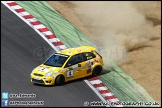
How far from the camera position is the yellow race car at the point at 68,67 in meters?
21.9

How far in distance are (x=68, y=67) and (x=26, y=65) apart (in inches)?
Answer: 97.6

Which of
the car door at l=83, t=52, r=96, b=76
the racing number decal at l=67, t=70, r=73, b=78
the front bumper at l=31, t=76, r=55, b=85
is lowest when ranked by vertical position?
the front bumper at l=31, t=76, r=55, b=85

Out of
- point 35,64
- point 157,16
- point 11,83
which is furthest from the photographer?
point 157,16

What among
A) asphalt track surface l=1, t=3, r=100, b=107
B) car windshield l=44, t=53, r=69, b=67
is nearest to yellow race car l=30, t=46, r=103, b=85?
car windshield l=44, t=53, r=69, b=67

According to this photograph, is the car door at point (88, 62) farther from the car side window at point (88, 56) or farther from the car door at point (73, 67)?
the car door at point (73, 67)

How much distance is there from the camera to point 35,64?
2406 centimetres

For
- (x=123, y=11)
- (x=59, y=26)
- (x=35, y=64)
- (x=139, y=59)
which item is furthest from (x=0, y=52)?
(x=123, y=11)

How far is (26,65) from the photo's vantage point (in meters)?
23.8

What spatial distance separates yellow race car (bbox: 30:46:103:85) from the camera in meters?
21.9

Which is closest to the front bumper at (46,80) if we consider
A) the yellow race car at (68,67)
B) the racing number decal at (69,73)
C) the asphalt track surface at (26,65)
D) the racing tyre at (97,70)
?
the yellow race car at (68,67)

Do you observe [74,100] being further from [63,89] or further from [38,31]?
[38,31]

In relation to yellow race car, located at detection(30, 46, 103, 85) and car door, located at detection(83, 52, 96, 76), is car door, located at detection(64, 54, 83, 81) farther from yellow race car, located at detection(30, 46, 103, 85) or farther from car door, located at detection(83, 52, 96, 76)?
car door, located at detection(83, 52, 96, 76)

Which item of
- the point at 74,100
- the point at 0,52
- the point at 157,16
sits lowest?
the point at 74,100

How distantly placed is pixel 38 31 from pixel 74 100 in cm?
748
